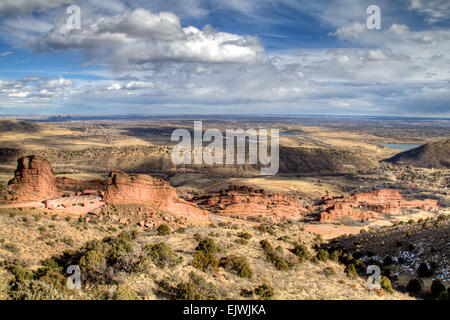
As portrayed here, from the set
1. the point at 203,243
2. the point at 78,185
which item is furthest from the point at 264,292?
the point at 78,185

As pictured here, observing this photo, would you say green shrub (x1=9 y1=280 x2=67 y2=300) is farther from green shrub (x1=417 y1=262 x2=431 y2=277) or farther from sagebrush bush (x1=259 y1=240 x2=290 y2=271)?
green shrub (x1=417 y1=262 x2=431 y2=277)

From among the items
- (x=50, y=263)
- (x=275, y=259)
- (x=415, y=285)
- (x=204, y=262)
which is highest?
(x=50, y=263)

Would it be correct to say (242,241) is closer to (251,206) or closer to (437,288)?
(437,288)

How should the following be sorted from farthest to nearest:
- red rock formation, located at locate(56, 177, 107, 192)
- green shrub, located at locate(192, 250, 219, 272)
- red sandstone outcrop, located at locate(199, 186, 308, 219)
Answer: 1. red sandstone outcrop, located at locate(199, 186, 308, 219)
2. red rock formation, located at locate(56, 177, 107, 192)
3. green shrub, located at locate(192, 250, 219, 272)

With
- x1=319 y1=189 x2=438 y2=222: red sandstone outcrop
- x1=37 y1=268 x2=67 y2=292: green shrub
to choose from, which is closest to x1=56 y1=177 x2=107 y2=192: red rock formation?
x1=37 y1=268 x2=67 y2=292: green shrub

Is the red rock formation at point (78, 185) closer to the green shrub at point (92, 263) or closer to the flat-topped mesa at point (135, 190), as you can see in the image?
the flat-topped mesa at point (135, 190)
